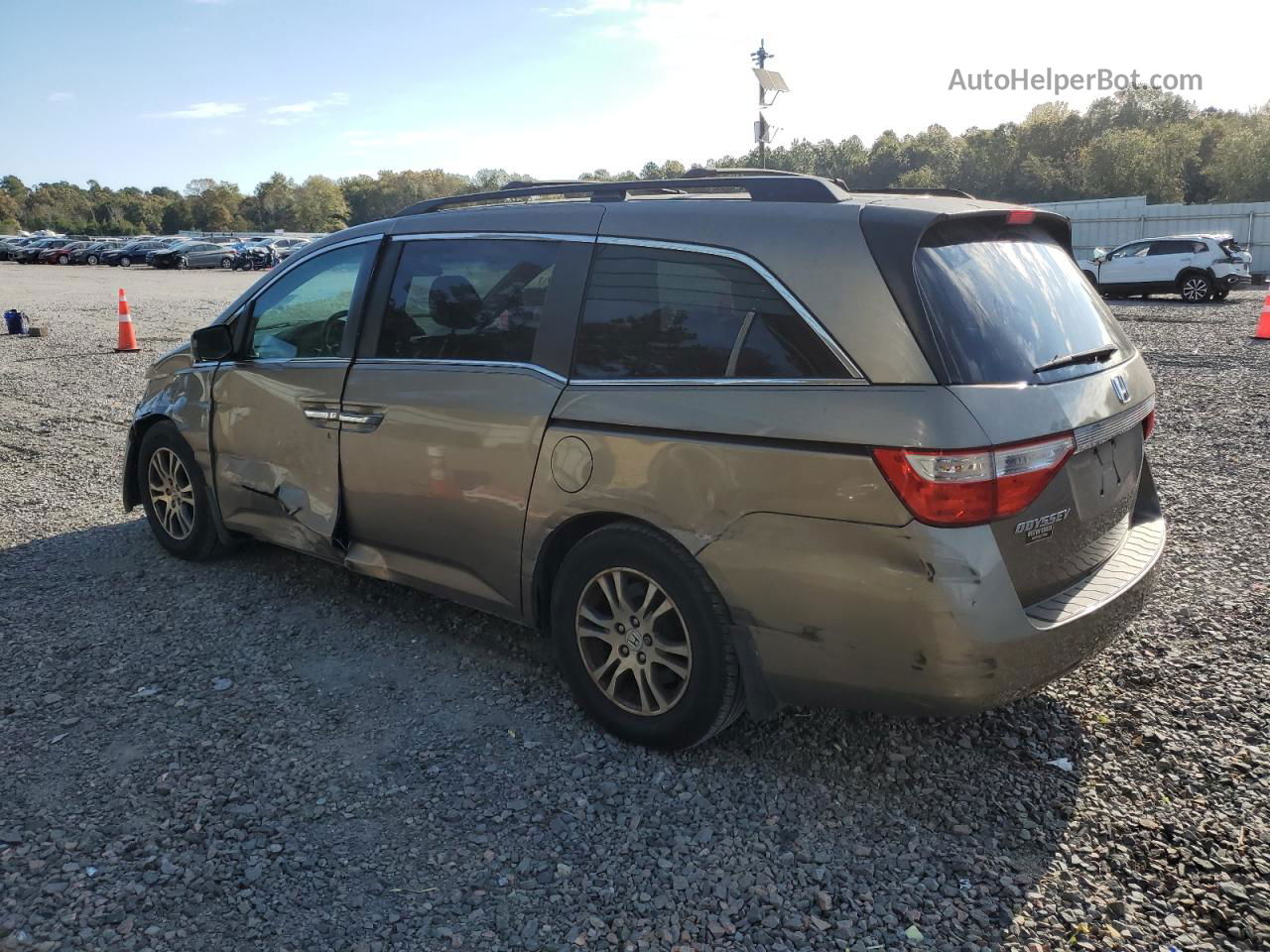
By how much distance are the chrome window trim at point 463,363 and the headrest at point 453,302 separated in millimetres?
156

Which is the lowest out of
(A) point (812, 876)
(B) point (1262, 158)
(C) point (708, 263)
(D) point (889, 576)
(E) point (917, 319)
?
(A) point (812, 876)

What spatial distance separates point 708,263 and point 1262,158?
66.1m

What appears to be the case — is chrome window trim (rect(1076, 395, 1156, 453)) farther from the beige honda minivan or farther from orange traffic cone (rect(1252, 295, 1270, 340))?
orange traffic cone (rect(1252, 295, 1270, 340))

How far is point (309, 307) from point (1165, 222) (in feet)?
127

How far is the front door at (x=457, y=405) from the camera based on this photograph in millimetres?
3703

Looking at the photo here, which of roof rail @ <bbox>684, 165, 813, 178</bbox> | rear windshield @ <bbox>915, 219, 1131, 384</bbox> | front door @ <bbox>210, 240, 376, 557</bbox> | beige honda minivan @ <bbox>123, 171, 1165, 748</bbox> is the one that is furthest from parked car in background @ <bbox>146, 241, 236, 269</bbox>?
rear windshield @ <bbox>915, 219, 1131, 384</bbox>

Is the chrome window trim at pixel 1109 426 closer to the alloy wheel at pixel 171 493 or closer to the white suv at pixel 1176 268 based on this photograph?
the alloy wheel at pixel 171 493

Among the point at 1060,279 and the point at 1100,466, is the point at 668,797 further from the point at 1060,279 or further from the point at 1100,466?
the point at 1060,279

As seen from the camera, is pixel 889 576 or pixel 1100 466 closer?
pixel 889 576

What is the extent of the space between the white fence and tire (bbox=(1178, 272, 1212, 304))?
9.37 m

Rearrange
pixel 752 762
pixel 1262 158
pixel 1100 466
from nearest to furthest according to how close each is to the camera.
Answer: pixel 1100 466 → pixel 752 762 → pixel 1262 158

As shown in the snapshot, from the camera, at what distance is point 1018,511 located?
112 inches

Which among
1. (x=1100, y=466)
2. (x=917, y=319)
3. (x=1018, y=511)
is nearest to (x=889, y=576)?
(x=1018, y=511)

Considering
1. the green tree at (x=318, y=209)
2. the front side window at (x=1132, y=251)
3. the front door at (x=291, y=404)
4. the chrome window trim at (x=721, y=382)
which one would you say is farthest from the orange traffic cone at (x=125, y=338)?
the green tree at (x=318, y=209)
